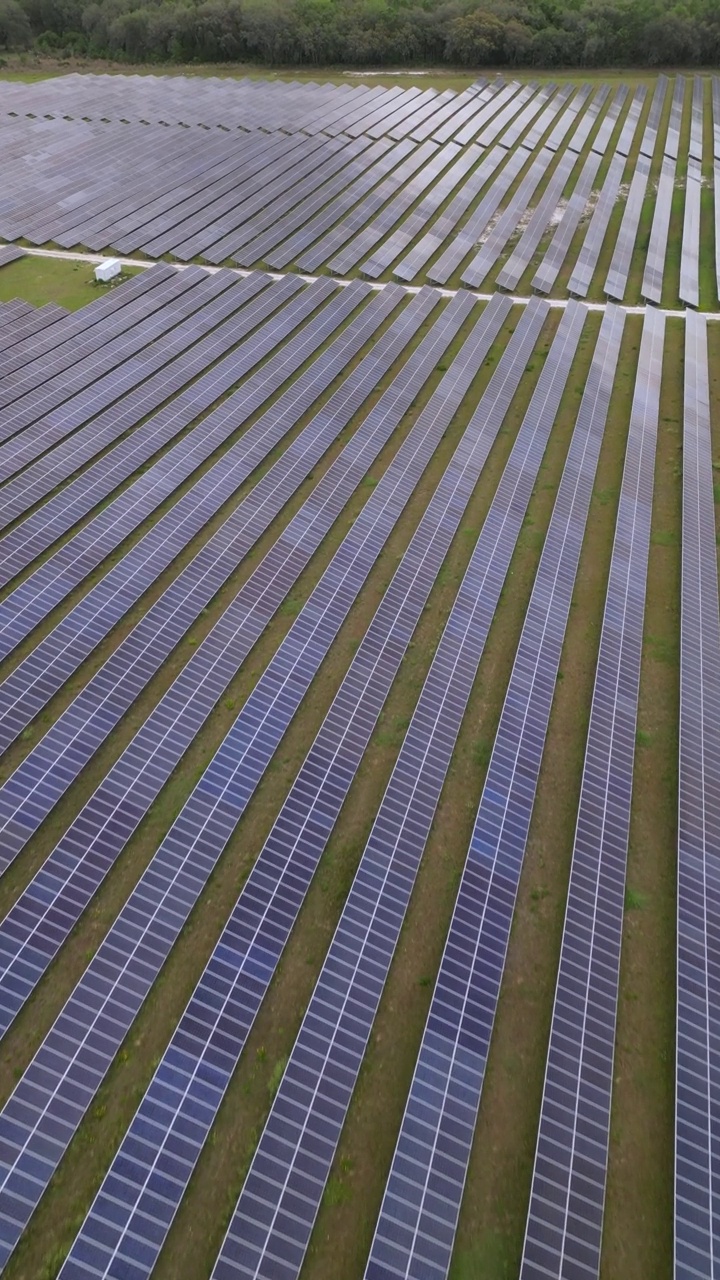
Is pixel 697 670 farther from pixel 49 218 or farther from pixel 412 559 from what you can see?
pixel 49 218

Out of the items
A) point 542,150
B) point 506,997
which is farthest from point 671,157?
point 506,997

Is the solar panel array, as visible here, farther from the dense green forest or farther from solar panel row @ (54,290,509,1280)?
solar panel row @ (54,290,509,1280)

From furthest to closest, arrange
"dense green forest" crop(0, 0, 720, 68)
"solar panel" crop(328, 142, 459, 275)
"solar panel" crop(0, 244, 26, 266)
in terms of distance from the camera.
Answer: "dense green forest" crop(0, 0, 720, 68), "solar panel" crop(328, 142, 459, 275), "solar panel" crop(0, 244, 26, 266)

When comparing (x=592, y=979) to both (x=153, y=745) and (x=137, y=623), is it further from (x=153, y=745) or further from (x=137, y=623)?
(x=137, y=623)

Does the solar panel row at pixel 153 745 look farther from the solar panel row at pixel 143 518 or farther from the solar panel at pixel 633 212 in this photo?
the solar panel at pixel 633 212

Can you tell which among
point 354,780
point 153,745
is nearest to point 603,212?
point 354,780

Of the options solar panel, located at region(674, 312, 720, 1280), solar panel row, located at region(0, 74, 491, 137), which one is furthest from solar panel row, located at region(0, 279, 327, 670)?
solar panel row, located at region(0, 74, 491, 137)
